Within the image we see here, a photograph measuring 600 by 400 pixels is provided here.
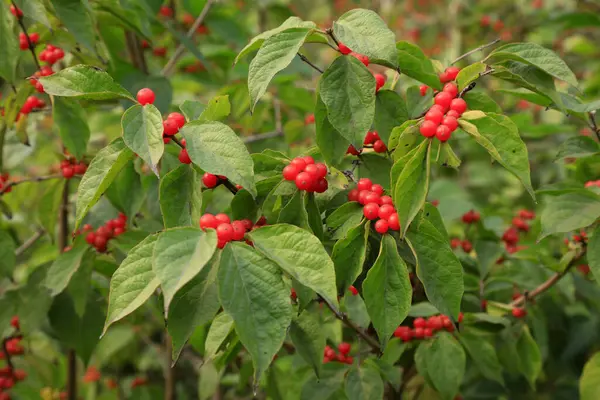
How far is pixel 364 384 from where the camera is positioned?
121cm

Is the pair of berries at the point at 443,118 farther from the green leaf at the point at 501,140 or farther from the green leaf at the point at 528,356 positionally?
the green leaf at the point at 528,356

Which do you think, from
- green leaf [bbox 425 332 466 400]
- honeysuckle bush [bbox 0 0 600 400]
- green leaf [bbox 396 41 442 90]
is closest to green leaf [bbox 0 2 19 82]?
honeysuckle bush [bbox 0 0 600 400]

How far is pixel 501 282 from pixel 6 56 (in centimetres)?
127

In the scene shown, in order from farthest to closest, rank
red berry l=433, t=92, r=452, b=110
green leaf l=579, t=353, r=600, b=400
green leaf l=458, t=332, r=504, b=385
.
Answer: green leaf l=579, t=353, r=600, b=400 → green leaf l=458, t=332, r=504, b=385 → red berry l=433, t=92, r=452, b=110

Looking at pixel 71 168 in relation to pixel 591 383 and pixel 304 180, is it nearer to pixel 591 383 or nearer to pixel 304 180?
pixel 304 180

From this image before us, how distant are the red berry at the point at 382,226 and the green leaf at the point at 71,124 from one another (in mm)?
715

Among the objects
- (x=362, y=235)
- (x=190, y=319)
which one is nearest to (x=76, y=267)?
(x=190, y=319)

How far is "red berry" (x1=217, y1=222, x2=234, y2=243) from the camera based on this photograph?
855 mm

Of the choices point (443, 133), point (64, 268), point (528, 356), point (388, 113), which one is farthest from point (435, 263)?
point (64, 268)

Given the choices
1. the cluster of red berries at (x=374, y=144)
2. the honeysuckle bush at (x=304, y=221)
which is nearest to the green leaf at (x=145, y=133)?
the honeysuckle bush at (x=304, y=221)

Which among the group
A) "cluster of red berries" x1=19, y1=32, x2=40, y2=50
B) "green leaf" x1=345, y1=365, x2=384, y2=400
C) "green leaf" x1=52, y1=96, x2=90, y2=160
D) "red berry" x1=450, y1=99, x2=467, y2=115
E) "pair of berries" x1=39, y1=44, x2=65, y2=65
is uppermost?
"red berry" x1=450, y1=99, x2=467, y2=115

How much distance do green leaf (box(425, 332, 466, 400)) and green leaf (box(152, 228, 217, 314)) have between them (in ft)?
2.19

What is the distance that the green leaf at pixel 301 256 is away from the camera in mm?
818

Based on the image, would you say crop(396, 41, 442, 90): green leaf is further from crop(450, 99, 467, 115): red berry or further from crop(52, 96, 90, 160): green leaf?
crop(52, 96, 90, 160): green leaf
